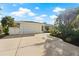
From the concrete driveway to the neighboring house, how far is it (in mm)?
92

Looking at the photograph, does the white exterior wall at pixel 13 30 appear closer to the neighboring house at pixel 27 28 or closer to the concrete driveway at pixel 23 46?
the neighboring house at pixel 27 28

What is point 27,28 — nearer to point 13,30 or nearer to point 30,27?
point 30,27

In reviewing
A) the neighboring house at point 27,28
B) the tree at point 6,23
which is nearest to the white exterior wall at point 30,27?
the neighboring house at point 27,28

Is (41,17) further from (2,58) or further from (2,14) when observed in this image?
(2,58)

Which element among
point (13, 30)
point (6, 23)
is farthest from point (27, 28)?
point (6, 23)

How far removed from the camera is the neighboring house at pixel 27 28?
3.57m

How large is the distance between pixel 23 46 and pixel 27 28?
280 mm

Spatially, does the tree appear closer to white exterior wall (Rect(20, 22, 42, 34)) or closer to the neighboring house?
the neighboring house

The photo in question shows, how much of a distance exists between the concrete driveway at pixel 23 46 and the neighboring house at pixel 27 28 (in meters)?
0.09

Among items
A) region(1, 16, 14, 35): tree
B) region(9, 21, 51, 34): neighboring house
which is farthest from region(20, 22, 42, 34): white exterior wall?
region(1, 16, 14, 35): tree

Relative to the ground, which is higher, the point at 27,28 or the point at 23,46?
the point at 27,28

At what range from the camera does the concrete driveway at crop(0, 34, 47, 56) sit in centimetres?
353

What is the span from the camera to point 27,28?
3.61 m

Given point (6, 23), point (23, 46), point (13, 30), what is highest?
point (6, 23)
